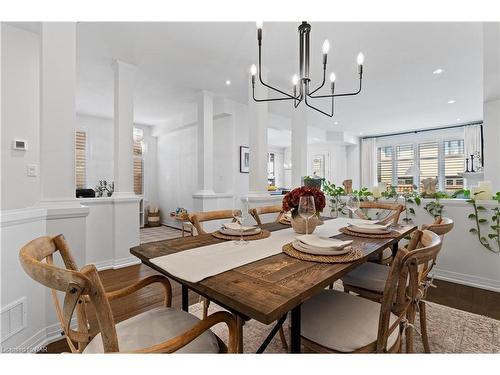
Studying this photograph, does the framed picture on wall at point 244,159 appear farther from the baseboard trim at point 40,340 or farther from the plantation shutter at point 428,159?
the plantation shutter at point 428,159

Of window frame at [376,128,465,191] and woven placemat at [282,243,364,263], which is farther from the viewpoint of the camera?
window frame at [376,128,465,191]

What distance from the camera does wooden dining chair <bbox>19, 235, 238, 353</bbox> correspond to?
1.99 feet

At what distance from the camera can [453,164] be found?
7.32 metres

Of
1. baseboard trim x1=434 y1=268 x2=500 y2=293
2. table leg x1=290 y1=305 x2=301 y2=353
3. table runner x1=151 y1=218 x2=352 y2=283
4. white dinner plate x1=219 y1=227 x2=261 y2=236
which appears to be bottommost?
baseboard trim x1=434 y1=268 x2=500 y2=293

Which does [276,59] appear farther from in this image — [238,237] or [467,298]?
[467,298]

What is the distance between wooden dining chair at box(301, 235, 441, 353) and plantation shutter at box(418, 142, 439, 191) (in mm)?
8189

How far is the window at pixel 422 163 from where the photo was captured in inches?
286

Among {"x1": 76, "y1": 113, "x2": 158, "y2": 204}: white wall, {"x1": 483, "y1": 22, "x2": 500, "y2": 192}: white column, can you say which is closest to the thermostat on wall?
{"x1": 76, "y1": 113, "x2": 158, "y2": 204}: white wall

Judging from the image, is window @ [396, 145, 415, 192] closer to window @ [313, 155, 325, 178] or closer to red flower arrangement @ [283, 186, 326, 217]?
window @ [313, 155, 325, 178]

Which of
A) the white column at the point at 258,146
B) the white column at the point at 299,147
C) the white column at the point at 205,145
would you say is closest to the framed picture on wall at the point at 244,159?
the white column at the point at 205,145

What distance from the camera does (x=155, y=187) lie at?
6727mm

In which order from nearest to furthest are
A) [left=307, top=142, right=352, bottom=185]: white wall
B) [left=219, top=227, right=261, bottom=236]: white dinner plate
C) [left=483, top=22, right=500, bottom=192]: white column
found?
[left=219, top=227, right=261, bottom=236]: white dinner plate, [left=483, top=22, right=500, bottom=192]: white column, [left=307, top=142, right=352, bottom=185]: white wall

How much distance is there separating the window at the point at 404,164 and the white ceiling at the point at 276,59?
2.86 metres
